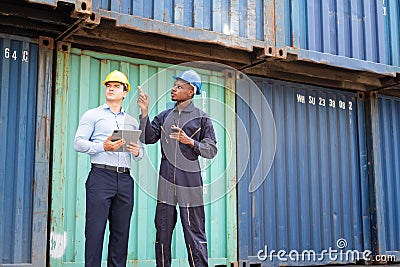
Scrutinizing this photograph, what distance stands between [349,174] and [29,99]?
504 cm

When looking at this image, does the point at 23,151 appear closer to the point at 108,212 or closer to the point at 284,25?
the point at 108,212

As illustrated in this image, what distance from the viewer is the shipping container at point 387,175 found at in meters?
9.26

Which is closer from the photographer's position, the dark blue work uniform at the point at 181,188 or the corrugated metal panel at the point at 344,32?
the dark blue work uniform at the point at 181,188

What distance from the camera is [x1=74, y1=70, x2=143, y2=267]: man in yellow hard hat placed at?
200 inches

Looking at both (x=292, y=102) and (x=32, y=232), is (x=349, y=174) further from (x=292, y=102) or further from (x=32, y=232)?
(x=32, y=232)

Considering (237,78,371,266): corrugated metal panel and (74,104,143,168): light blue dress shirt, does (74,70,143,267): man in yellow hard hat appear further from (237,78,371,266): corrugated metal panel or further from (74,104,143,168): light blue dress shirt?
(237,78,371,266): corrugated metal panel

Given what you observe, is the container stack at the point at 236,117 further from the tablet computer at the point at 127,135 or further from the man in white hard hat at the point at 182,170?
the tablet computer at the point at 127,135

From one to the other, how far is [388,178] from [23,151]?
19.0 feet

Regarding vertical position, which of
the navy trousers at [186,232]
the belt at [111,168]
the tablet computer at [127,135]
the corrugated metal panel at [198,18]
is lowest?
the navy trousers at [186,232]

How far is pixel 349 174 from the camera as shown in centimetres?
Result: 924

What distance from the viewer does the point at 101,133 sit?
209 inches

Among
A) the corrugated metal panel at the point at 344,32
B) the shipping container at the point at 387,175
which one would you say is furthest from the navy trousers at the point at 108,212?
the shipping container at the point at 387,175

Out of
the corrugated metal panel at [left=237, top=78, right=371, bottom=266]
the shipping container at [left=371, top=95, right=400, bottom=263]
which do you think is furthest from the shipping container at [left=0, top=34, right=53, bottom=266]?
the shipping container at [left=371, top=95, right=400, bottom=263]

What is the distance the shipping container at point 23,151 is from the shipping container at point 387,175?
5.21 meters
